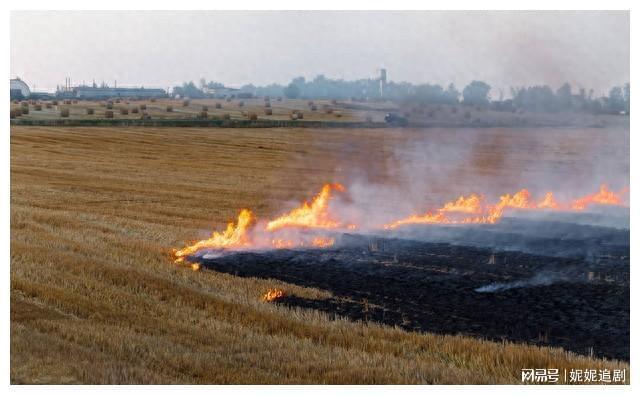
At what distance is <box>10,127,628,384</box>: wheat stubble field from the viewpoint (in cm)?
1330

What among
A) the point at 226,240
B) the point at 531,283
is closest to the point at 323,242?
the point at 226,240

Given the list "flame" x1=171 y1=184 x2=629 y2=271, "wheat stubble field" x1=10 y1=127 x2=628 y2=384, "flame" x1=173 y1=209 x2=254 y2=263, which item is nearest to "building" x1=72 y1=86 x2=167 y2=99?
"wheat stubble field" x1=10 y1=127 x2=628 y2=384

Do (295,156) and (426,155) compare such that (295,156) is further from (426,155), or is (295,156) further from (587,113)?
(587,113)

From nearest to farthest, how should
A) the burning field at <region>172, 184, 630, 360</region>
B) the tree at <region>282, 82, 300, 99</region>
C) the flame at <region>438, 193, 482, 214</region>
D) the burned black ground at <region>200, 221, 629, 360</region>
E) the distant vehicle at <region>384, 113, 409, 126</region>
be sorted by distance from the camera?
the burned black ground at <region>200, 221, 629, 360</region> < the burning field at <region>172, 184, 630, 360</region> < the tree at <region>282, 82, 300, 99</region> < the distant vehicle at <region>384, 113, 409, 126</region> < the flame at <region>438, 193, 482, 214</region>

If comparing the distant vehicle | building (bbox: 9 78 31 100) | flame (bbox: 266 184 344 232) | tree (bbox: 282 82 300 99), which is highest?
building (bbox: 9 78 31 100)

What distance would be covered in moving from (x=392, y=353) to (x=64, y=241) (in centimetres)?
1216

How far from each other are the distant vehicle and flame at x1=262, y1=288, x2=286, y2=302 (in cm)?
1124

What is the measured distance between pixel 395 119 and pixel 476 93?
4011mm

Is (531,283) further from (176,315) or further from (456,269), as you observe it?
(176,315)

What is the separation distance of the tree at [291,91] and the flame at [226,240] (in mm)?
4374

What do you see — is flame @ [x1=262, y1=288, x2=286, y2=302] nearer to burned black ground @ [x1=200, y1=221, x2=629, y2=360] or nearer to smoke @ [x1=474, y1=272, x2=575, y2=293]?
burned black ground @ [x1=200, y1=221, x2=629, y2=360]

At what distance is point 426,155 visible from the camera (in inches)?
1405

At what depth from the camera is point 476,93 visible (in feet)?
83.6

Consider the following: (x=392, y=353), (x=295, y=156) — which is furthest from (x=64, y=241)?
(x=295, y=156)
